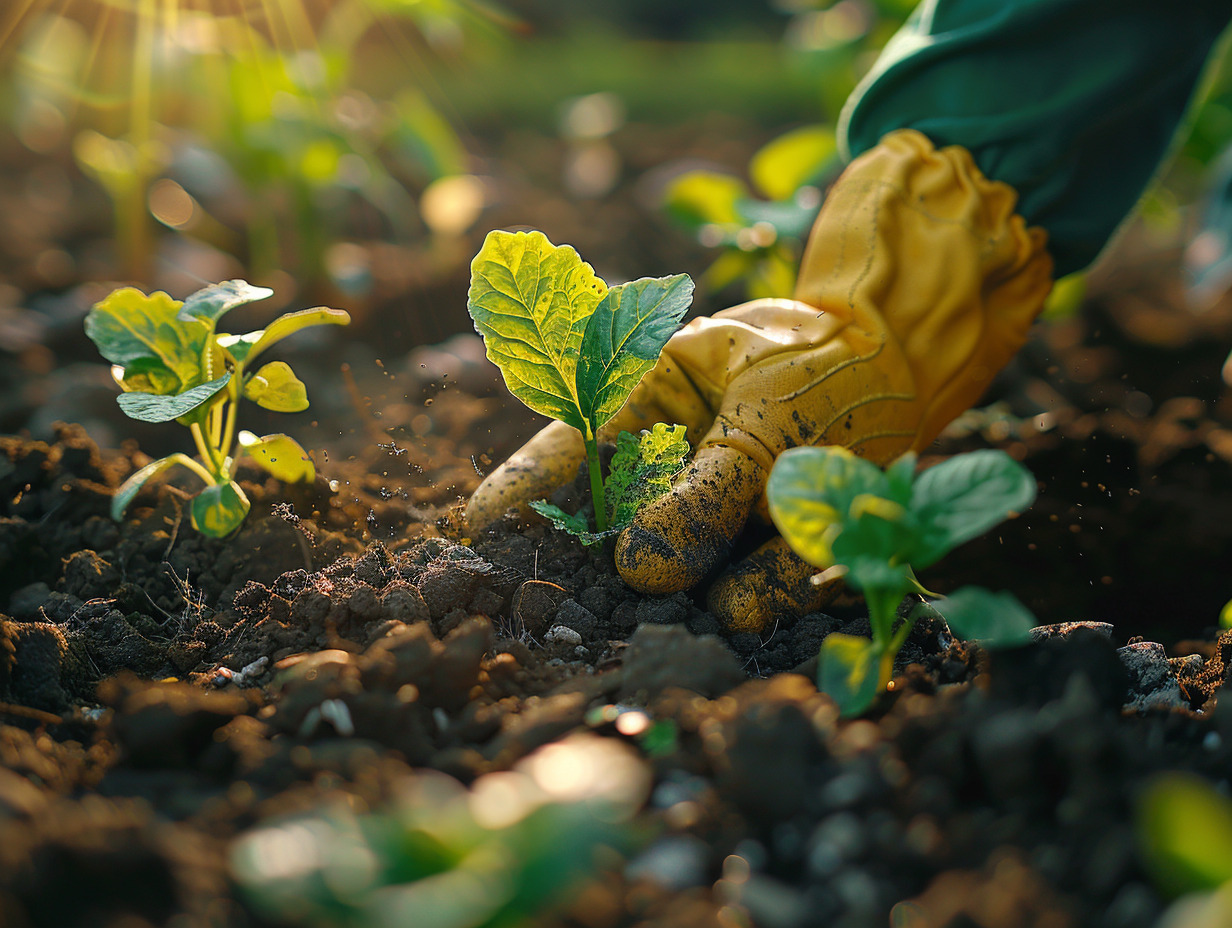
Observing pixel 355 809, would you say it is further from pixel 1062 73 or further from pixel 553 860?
pixel 1062 73

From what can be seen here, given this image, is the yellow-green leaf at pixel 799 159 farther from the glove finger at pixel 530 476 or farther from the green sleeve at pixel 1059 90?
the glove finger at pixel 530 476

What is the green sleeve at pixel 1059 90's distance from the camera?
136cm

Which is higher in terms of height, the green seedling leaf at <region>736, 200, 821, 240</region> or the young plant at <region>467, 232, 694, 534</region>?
the young plant at <region>467, 232, 694, 534</region>

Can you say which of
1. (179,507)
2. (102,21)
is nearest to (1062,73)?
(179,507)

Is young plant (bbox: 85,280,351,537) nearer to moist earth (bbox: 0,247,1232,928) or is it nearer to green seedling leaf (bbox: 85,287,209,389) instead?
green seedling leaf (bbox: 85,287,209,389)

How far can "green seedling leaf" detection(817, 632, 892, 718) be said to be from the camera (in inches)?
30.0

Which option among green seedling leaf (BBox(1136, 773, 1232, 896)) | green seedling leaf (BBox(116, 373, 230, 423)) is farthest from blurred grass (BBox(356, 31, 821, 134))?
green seedling leaf (BBox(1136, 773, 1232, 896))

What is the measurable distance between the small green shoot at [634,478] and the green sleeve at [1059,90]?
2.63 ft

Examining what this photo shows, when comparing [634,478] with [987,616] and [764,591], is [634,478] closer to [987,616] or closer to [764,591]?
[764,591]

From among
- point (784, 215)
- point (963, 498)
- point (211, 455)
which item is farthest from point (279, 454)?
point (784, 215)

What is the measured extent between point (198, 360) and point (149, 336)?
71mm

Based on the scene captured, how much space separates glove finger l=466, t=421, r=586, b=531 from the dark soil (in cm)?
3

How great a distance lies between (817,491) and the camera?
77cm

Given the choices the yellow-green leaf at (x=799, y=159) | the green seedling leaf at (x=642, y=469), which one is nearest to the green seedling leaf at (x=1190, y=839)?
the green seedling leaf at (x=642, y=469)
